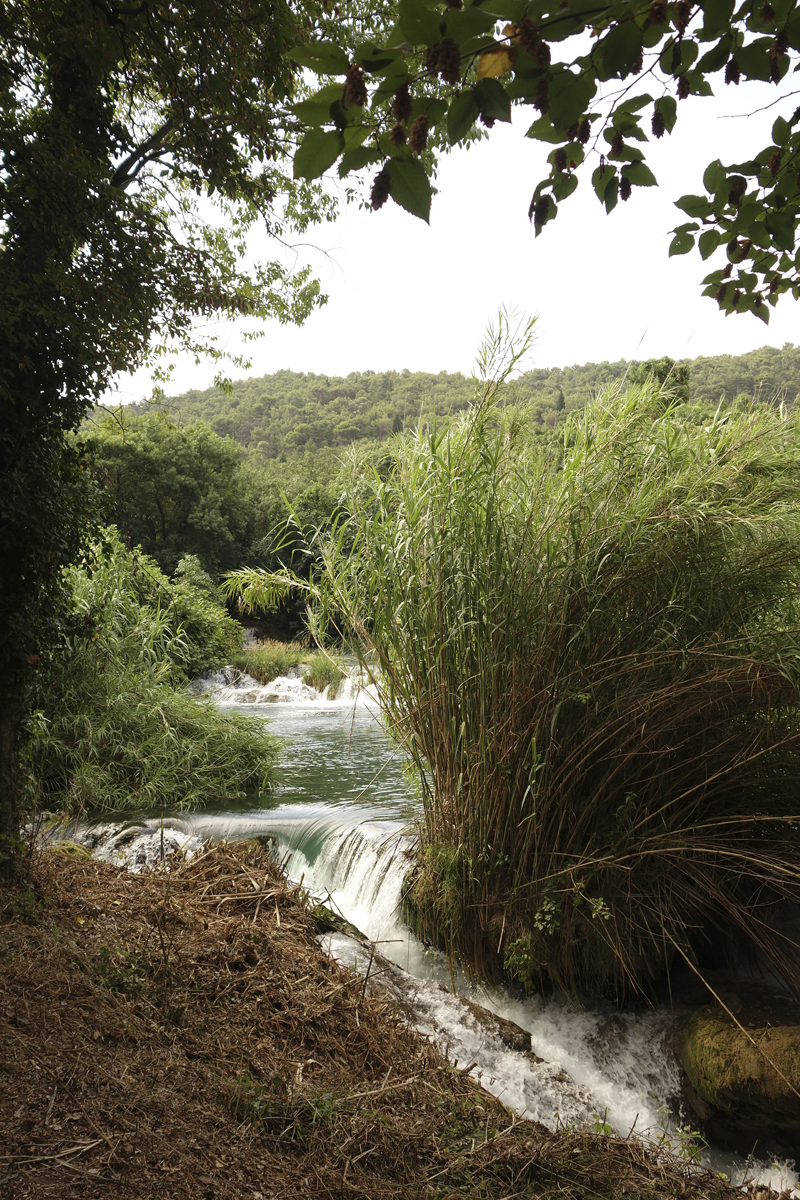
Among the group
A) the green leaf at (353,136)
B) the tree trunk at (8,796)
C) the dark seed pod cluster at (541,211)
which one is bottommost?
the tree trunk at (8,796)

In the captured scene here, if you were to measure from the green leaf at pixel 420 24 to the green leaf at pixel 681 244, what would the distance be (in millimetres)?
1517

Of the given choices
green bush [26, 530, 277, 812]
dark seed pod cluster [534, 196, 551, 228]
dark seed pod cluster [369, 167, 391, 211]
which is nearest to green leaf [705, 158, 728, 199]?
dark seed pod cluster [534, 196, 551, 228]

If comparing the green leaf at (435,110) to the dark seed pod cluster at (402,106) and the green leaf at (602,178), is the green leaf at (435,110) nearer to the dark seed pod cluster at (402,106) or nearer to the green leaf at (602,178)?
the dark seed pod cluster at (402,106)

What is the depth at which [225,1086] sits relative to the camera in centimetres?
199

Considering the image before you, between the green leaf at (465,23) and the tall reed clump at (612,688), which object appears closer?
the green leaf at (465,23)

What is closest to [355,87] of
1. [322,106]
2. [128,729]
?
[322,106]

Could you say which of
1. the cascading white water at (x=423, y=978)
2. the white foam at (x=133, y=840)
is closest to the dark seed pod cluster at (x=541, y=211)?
the cascading white water at (x=423, y=978)

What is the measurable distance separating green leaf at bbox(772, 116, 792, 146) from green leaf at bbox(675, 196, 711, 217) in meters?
0.23

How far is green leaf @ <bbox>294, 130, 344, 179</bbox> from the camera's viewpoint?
102 centimetres

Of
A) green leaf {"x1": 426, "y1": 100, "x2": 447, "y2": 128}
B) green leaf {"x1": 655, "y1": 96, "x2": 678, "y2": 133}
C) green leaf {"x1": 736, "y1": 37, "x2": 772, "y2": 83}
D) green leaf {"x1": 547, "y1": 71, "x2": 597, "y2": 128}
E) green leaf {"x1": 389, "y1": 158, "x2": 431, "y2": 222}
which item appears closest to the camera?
green leaf {"x1": 389, "y1": 158, "x2": 431, "y2": 222}

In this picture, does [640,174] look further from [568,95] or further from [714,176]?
[568,95]

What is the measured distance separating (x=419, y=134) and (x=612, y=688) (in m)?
2.42

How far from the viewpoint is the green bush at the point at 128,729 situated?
609 cm

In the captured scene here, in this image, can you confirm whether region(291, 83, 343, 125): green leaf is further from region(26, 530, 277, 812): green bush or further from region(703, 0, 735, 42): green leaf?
region(26, 530, 277, 812): green bush
